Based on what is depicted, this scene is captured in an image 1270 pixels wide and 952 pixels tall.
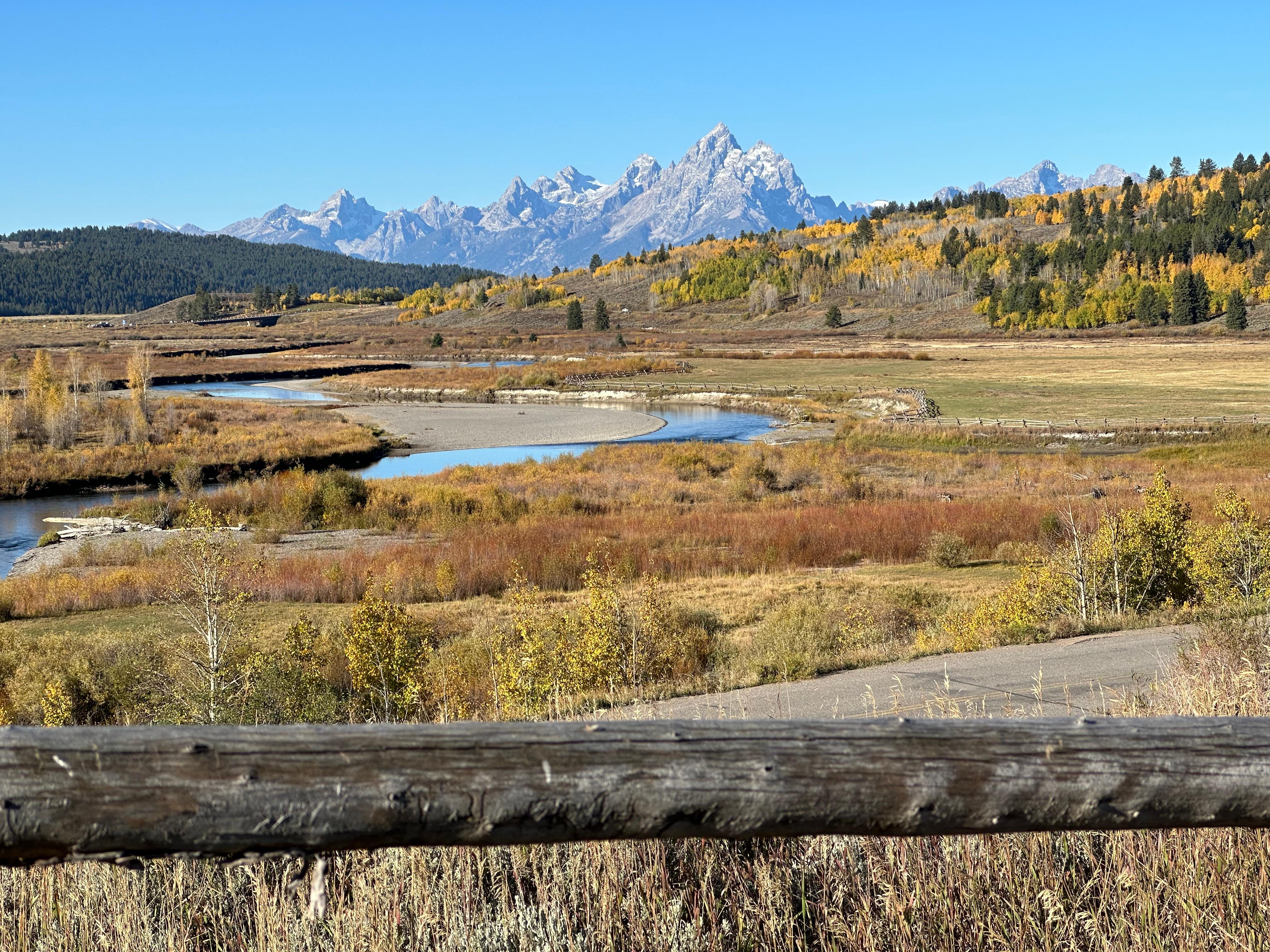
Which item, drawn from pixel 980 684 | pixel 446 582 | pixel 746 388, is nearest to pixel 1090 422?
pixel 746 388

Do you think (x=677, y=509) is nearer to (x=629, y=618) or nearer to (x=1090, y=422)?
(x=629, y=618)

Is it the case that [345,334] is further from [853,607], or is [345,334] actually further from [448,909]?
[448,909]

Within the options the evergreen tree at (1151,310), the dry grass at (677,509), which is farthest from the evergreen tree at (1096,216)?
the dry grass at (677,509)

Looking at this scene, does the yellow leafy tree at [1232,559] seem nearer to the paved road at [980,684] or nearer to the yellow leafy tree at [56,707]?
the paved road at [980,684]

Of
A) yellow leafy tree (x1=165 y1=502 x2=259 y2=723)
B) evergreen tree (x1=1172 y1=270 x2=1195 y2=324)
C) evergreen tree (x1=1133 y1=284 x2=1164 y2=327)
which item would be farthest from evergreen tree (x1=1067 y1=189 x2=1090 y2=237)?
yellow leafy tree (x1=165 y1=502 x2=259 y2=723)

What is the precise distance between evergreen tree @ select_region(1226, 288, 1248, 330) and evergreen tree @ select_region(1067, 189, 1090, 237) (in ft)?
183

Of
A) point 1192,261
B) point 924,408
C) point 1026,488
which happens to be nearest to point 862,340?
point 1192,261

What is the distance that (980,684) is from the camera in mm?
10914

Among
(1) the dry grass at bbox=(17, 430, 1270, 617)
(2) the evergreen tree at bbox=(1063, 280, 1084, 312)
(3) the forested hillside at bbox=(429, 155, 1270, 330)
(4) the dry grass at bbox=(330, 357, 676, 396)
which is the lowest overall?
(1) the dry grass at bbox=(17, 430, 1270, 617)

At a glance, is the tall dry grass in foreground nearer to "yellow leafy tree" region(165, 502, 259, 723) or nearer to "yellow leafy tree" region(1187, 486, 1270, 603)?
"yellow leafy tree" region(165, 502, 259, 723)

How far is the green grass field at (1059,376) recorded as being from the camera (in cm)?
5634

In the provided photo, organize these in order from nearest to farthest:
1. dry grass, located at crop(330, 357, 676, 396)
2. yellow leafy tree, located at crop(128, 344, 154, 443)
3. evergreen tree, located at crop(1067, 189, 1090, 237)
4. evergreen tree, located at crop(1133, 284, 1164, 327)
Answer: yellow leafy tree, located at crop(128, 344, 154, 443) → dry grass, located at crop(330, 357, 676, 396) → evergreen tree, located at crop(1133, 284, 1164, 327) → evergreen tree, located at crop(1067, 189, 1090, 237)

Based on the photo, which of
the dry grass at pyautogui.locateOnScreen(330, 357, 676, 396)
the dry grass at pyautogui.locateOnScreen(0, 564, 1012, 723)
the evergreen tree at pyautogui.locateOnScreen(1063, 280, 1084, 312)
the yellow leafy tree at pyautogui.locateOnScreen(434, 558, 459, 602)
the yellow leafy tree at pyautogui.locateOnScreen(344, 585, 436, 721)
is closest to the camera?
the yellow leafy tree at pyautogui.locateOnScreen(344, 585, 436, 721)

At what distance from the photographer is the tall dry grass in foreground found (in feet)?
11.9
